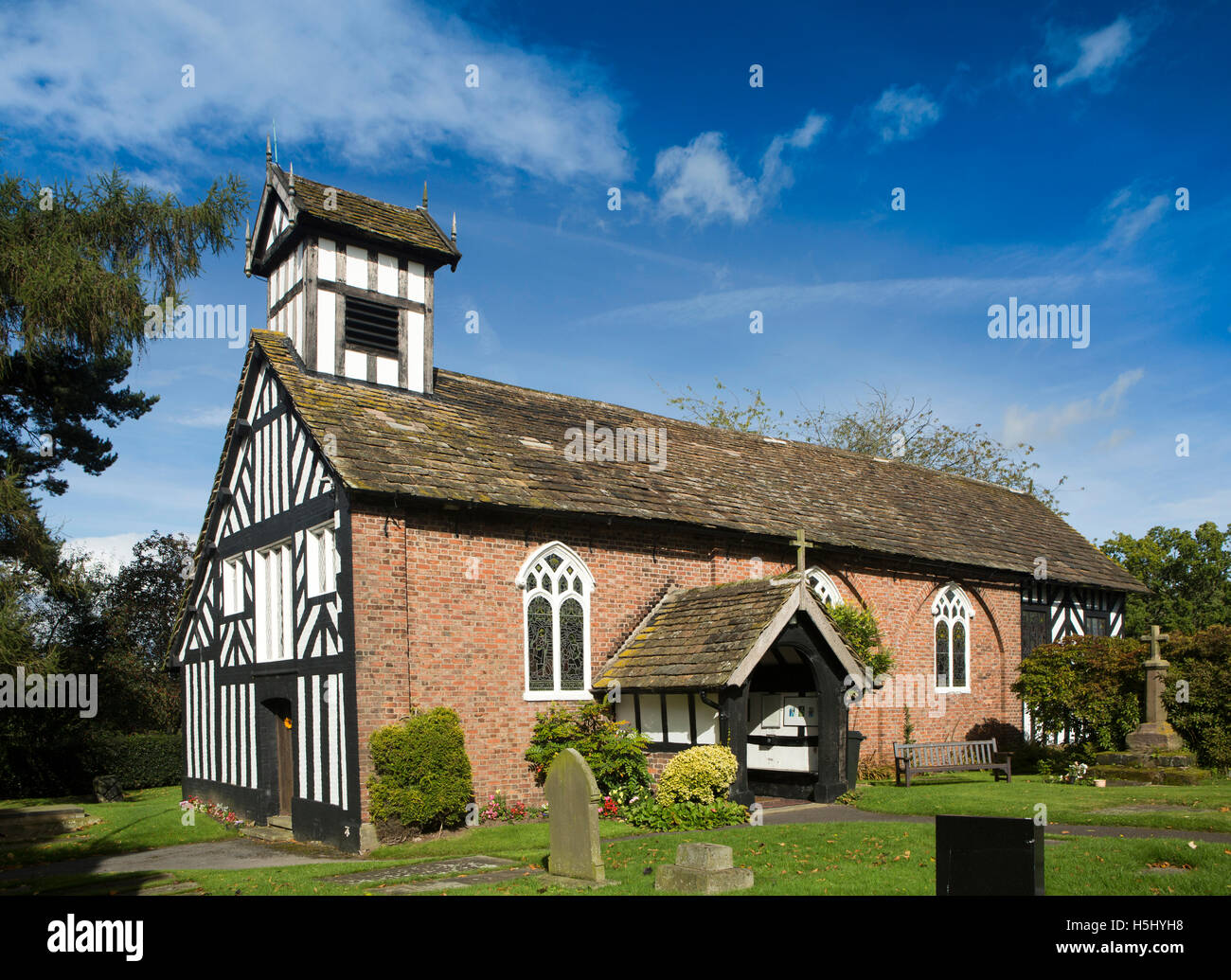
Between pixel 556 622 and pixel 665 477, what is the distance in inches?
203

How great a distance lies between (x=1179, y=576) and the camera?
41.1 m

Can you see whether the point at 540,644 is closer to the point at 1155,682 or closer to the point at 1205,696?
the point at 1155,682

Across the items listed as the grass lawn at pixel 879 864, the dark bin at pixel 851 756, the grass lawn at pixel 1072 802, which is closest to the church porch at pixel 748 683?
the dark bin at pixel 851 756

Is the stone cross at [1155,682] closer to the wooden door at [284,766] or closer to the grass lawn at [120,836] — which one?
the wooden door at [284,766]

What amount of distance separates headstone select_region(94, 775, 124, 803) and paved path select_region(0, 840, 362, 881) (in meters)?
10.3

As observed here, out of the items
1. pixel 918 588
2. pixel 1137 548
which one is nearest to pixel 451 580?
pixel 918 588

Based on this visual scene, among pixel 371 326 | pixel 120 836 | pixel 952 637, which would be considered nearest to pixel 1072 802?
pixel 952 637

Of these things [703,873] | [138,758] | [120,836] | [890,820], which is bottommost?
[138,758]

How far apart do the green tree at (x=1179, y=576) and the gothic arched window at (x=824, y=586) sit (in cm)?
2074

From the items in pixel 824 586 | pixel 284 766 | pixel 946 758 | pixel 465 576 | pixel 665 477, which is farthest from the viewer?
pixel 824 586

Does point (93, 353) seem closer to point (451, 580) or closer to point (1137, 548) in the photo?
point (451, 580)

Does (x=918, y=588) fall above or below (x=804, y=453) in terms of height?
below

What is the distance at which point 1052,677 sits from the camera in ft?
76.3

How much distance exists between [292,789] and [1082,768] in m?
15.7
